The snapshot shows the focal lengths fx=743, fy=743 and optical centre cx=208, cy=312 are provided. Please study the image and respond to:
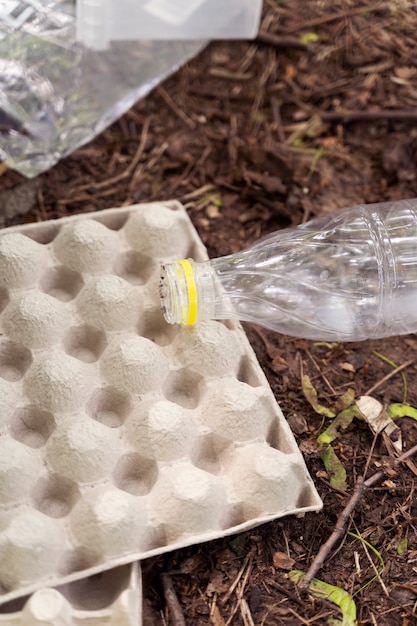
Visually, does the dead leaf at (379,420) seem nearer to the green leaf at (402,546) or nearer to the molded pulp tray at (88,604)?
the green leaf at (402,546)

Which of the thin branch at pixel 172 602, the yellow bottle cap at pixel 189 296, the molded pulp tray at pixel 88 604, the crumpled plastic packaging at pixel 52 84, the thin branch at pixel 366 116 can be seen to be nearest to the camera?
the molded pulp tray at pixel 88 604

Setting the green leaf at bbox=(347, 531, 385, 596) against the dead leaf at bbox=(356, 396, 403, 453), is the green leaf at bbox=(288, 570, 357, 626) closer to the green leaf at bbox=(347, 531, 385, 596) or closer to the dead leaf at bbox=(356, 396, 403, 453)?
the green leaf at bbox=(347, 531, 385, 596)

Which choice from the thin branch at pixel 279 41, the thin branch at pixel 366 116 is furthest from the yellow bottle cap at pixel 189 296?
the thin branch at pixel 279 41

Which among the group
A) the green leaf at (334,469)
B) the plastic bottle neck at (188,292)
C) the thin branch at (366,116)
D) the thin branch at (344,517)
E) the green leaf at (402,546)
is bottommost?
the green leaf at (402,546)

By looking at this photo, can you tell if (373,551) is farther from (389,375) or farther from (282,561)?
(389,375)

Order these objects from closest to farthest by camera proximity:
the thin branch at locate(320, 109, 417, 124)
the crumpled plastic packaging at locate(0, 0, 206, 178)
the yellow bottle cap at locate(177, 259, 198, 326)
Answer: the yellow bottle cap at locate(177, 259, 198, 326), the crumpled plastic packaging at locate(0, 0, 206, 178), the thin branch at locate(320, 109, 417, 124)

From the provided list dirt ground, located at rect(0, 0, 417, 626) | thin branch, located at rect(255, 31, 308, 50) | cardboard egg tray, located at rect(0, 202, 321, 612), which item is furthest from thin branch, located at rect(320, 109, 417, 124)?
cardboard egg tray, located at rect(0, 202, 321, 612)

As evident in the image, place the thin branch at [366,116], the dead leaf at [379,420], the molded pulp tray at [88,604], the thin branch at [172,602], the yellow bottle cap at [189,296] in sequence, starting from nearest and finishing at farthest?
the molded pulp tray at [88,604], the thin branch at [172,602], the yellow bottle cap at [189,296], the dead leaf at [379,420], the thin branch at [366,116]
